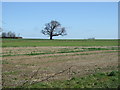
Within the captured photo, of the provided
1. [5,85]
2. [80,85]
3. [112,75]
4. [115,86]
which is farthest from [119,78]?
[5,85]

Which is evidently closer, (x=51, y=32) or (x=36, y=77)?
(x=36, y=77)

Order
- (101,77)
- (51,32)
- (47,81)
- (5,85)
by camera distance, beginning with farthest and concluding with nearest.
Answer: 1. (51,32)
2. (101,77)
3. (47,81)
4. (5,85)

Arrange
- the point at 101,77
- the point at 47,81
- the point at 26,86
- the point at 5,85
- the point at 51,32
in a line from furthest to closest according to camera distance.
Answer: the point at 51,32
the point at 101,77
the point at 47,81
the point at 5,85
the point at 26,86

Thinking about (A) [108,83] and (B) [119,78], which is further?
(B) [119,78]

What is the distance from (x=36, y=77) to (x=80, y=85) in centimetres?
240

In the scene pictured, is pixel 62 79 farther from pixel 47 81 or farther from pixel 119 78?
pixel 119 78

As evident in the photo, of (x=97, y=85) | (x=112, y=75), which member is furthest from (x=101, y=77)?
(x=97, y=85)

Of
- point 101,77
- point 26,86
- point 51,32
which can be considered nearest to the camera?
point 26,86

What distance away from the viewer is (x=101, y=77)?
372 inches

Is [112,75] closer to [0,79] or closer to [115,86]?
[115,86]

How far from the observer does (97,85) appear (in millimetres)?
8031

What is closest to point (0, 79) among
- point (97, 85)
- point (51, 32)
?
point (97, 85)

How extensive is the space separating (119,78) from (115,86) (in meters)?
1.42

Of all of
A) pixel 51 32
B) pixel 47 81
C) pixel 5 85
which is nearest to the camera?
pixel 5 85
